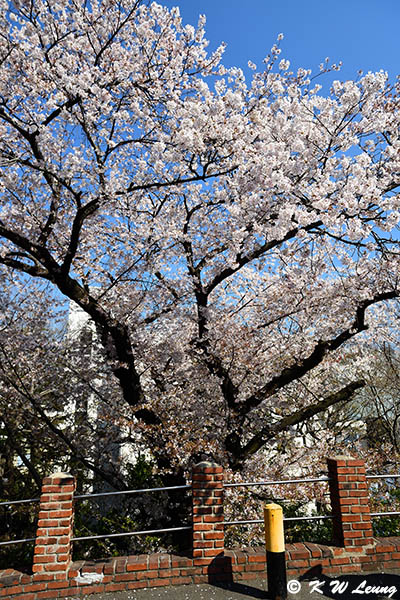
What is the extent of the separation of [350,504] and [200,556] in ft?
6.70

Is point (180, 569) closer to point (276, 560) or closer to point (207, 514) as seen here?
point (207, 514)

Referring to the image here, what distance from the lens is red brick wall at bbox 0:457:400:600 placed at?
4383 mm

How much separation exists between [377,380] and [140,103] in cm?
1346

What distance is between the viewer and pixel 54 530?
4.51m

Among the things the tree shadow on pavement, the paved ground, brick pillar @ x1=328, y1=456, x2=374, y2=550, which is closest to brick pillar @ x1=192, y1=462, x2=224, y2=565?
the paved ground

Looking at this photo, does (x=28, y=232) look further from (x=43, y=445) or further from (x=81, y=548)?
(x=81, y=548)

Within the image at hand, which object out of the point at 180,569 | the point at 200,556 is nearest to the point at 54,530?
the point at 180,569

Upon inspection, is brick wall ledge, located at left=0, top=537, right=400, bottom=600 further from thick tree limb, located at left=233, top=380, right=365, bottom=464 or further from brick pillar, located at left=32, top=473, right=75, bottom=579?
thick tree limb, located at left=233, top=380, right=365, bottom=464

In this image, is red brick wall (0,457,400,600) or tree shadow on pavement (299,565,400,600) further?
red brick wall (0,457,400,600)

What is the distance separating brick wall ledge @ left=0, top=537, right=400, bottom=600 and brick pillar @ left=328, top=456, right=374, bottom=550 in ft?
0.43

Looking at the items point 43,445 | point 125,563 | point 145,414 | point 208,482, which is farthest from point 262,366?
point 43,445

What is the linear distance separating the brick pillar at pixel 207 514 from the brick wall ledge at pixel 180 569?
8 centimetres

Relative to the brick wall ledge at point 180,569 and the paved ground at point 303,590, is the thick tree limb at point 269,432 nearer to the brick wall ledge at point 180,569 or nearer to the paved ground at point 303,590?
the brick wall ledge at point 180,569

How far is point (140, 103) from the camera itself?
24.0 feet
